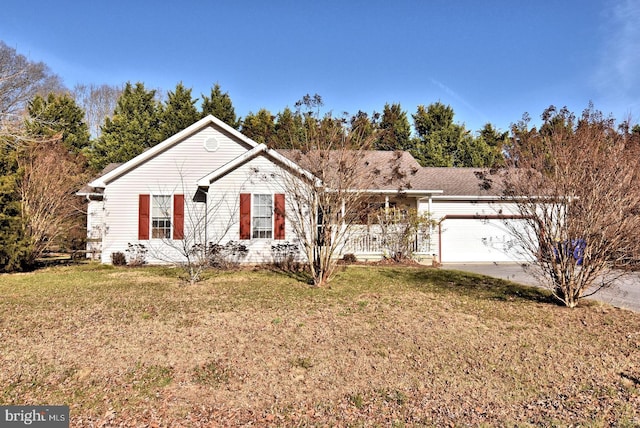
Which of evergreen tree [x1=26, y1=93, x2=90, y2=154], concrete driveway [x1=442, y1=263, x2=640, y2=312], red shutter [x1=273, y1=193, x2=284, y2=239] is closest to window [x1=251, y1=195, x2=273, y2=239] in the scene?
red shutter [x1=273, y1=193, x2=284, y2=239]

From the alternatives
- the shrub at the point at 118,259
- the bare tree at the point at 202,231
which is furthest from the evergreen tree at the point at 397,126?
the shrub at the point at 118,259

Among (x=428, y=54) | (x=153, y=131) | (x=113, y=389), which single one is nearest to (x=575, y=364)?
(x=113, y=389)

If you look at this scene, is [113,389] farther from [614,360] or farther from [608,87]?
[608,87]

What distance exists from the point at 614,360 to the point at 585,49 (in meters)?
12.2

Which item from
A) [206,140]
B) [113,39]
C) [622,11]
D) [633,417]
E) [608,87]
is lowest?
[633,417]

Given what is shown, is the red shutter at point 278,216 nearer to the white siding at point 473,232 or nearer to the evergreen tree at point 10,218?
the white siding at point 473,232

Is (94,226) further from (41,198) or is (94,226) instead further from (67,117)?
(67,117)

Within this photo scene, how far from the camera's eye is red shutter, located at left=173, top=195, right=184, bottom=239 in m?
13.1

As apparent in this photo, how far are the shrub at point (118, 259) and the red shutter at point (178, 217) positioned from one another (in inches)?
79.1

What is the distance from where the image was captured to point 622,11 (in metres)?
10.2

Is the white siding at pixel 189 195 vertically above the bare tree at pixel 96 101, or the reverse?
the bare tree at pixel 96 101

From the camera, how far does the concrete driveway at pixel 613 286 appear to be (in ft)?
25.9

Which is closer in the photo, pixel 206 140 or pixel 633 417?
pixel 633 417

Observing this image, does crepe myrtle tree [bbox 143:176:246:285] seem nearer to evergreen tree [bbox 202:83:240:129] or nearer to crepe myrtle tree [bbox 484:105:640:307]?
crepe myrtle tree [bbox 484:105:640:307]
